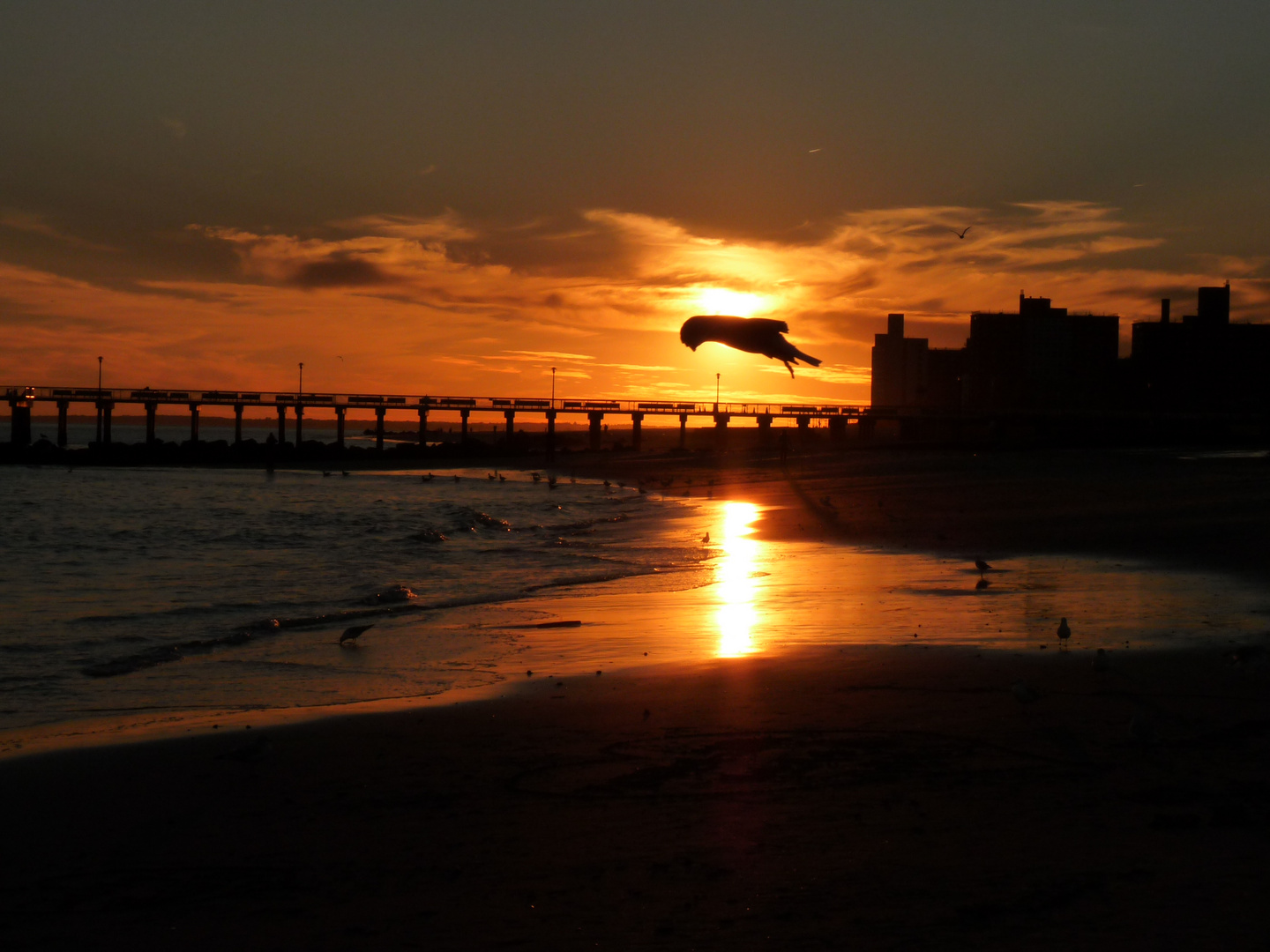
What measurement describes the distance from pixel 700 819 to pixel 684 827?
0.40 feet

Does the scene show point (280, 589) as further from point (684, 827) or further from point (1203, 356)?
point (1203, 356)

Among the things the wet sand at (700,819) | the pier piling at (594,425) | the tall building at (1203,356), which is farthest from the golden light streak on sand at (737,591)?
the tall building at (1203,356)

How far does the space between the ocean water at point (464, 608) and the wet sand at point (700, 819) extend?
58.1 inches

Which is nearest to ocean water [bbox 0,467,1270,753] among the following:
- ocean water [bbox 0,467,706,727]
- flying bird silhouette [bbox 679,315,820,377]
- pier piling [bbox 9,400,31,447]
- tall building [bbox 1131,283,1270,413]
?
ocean water [bbox 0,467,706,727]

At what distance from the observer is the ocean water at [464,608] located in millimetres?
9391

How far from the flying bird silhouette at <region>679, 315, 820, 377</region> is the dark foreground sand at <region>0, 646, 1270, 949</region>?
2.85 m

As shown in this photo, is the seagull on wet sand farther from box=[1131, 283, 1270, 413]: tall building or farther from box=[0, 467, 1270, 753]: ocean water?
box=[1131, 283, 1270, 413]: tall building

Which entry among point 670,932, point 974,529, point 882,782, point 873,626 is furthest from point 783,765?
point 974,529

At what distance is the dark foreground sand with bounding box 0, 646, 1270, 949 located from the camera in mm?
4207

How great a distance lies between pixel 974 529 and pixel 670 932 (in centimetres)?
1923

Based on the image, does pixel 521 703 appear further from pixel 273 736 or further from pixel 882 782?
pixel 882 782

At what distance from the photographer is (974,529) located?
72.3 ft

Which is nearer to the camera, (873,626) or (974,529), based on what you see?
(873,626)

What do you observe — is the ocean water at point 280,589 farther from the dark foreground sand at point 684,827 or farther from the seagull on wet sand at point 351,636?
the dark foreground sand at point 684,827
